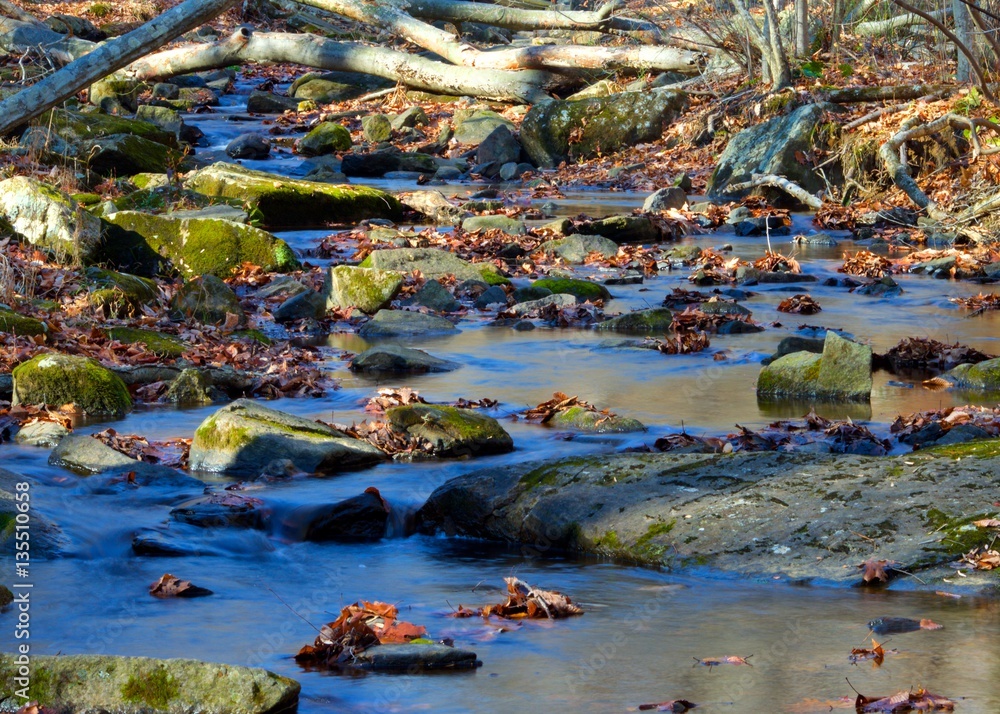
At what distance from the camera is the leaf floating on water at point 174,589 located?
4832 millimetres

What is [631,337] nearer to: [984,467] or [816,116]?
[984,467]

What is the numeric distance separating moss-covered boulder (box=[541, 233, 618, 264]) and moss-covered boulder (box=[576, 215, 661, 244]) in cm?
82

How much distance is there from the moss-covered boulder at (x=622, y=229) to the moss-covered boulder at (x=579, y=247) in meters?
0.82

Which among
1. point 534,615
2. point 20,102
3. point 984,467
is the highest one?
point 20,102

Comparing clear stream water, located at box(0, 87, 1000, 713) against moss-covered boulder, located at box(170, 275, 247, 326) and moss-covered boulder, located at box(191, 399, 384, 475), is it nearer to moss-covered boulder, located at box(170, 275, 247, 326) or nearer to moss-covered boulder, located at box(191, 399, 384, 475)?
moss-covered boulder, located at box(191, 399, 384, 475)

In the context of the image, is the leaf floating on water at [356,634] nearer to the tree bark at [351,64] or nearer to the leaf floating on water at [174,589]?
the leaf floating on water at [174,589]

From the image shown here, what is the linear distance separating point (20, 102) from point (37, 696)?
927 centimetres

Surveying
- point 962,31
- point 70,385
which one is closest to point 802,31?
point 962,31

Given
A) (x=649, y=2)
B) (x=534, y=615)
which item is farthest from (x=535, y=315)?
(x=649, y=2)

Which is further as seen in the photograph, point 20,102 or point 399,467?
point 20,102

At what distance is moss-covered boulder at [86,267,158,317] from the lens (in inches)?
402

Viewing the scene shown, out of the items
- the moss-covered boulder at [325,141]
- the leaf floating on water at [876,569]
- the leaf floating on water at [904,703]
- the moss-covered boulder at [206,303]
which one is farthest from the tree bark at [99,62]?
the moss-covered boulder at [325,141]

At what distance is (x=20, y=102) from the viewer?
11.4 metres

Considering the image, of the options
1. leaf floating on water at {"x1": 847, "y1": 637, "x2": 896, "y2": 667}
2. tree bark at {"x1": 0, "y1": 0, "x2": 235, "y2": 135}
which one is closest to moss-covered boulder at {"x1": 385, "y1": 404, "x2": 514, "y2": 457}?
leaf floating on water at {"x1": 847, "y1": 637, "x2": 896, "y2": 667}
